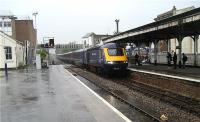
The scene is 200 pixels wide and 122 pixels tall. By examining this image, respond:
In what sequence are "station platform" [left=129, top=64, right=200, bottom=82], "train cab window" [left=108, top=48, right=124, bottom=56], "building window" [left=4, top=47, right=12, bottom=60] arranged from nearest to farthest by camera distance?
"station platform" [left=129, top=64, right=200, bottom=82], "train cab window" [left=108, top=48, right=124, bottom=56], "building window" [left=4, top=47, right=12, bottom=60]

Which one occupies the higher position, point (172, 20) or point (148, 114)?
point (172, 20)

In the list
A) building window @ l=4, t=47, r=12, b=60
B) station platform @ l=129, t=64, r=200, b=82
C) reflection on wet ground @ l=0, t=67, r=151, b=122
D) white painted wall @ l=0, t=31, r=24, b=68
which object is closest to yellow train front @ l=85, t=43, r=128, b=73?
station platform @ l=129, t=64, r=200, b=82

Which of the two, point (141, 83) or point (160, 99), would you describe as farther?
point (141, 83)

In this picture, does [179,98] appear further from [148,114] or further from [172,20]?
[172,20]

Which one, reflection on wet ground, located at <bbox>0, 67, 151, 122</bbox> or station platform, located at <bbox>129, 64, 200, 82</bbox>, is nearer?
reflection on wet ground, located at <bbox>0, 67, 151, 122</bbox>

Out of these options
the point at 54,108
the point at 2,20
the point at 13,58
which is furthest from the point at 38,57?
the point at 54,108

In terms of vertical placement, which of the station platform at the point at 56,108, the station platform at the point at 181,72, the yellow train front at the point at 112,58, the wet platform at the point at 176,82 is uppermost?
the yellow train front at the point at 112,58

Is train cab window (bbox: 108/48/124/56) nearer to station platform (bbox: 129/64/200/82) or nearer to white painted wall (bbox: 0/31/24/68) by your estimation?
station platform (bbox: 129/64/200/82)

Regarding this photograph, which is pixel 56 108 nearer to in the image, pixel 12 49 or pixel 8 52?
pixel 8 52

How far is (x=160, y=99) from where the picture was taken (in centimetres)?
1791

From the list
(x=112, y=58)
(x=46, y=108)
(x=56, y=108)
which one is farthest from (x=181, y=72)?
(x=46, y=108)

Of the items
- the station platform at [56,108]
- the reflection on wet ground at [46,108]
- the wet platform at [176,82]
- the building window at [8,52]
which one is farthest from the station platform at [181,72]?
the building window at [8,52]

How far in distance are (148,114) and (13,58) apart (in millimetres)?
36143

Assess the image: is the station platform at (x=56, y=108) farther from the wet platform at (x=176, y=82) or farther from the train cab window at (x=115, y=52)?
the train cab window at (x=115, y=52)
